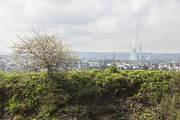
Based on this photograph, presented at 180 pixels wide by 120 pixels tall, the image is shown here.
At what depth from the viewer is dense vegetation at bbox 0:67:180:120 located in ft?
13.5

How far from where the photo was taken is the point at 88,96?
4.92 metres

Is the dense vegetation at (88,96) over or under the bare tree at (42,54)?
under

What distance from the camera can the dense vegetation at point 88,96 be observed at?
4.11 metres

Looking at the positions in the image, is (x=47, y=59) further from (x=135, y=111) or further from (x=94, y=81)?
(x=135, y=111)

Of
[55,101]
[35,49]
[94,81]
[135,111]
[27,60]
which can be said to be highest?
[35,49]

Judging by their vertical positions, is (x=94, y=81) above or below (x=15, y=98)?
above

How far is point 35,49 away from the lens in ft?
16.6

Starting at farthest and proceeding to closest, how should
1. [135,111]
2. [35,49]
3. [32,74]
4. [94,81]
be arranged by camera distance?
[32,74] → [94,81] → [35,49] → [135,111]

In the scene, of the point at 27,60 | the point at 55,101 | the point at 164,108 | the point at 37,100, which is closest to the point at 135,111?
the point at 164,108

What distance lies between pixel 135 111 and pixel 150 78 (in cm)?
225

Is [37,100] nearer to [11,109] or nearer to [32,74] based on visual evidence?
[11,109]

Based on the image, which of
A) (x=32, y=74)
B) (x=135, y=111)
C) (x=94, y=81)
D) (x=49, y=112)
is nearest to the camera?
(x=49, y=112)

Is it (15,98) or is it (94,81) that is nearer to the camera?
(15,98)

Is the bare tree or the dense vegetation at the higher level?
the bare tree
